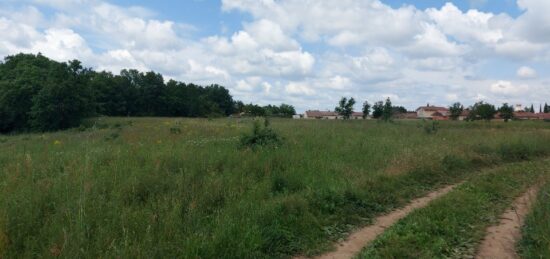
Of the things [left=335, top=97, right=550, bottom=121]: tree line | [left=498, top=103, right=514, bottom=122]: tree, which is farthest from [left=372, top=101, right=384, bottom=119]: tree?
[left=498, top=103, right=514, bottom=122]: tree

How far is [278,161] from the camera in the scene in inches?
372

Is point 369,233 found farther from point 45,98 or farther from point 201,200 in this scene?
point 45,98

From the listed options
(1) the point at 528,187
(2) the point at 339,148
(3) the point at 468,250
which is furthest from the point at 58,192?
(1) the point at 528,187

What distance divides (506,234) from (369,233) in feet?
6.48

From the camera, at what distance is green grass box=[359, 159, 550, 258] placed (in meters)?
4.89

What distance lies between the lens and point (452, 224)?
5887mm

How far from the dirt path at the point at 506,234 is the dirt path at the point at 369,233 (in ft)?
4.34

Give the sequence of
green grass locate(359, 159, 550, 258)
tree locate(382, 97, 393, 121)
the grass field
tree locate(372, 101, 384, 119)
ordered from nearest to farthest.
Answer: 1. the grass field
2. green grass locate(359, 159, 550, 258)
3. tree locate(382, 97, 393, 121)
4. tree locate(372, 101, 384, 119)

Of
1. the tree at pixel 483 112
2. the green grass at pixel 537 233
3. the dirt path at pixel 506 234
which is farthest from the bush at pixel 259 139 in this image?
the tree at pixel 483 112

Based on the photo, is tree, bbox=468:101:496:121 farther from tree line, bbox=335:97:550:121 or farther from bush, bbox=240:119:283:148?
bush, bbox=240:119:283:148

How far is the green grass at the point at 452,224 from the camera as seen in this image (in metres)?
4.89

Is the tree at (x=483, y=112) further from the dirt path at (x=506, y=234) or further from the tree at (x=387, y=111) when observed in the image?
the dirt path at (x=506, y=234)

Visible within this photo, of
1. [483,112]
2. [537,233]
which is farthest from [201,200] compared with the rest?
[483,112]

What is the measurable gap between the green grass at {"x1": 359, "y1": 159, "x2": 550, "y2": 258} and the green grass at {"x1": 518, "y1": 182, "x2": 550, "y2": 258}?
528 mm
